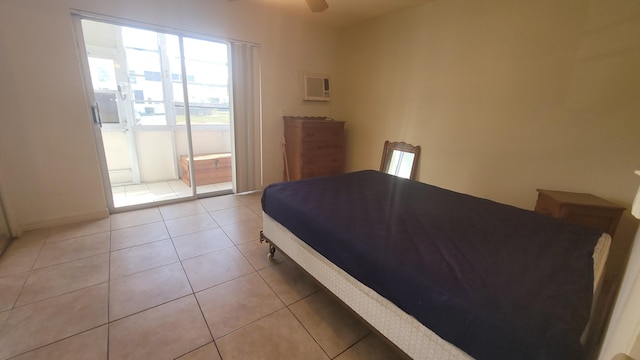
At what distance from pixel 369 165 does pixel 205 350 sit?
315cm

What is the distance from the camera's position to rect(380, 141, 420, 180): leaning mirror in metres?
3.31

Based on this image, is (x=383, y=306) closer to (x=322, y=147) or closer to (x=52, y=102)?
(x=322, y=147)

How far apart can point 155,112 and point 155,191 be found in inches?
51.0

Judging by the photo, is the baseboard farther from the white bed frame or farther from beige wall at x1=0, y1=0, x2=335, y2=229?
the white bed frame

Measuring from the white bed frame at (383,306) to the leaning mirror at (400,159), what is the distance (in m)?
2.01

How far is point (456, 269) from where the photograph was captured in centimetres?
107

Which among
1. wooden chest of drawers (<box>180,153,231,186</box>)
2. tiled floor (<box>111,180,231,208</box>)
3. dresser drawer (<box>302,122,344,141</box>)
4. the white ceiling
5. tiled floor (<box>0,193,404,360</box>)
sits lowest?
tiled floor (<box>0,193,404,360</box>)

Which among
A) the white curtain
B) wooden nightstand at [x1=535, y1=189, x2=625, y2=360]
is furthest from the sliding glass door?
wooden nightstand at [x1=535, y1=189, x2=625, y2=360]

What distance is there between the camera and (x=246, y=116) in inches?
138

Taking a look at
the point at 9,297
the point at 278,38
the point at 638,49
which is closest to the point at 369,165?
the point at 278,38

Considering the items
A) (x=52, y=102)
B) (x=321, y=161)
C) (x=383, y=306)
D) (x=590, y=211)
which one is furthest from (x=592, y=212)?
(x=52, y=102)

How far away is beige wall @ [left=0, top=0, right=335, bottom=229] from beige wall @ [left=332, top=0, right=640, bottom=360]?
230 centimetres

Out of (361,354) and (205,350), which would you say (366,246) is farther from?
(205,350)

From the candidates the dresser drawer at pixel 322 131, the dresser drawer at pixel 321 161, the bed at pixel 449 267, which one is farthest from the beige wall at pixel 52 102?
the bed at pixel 449 267
